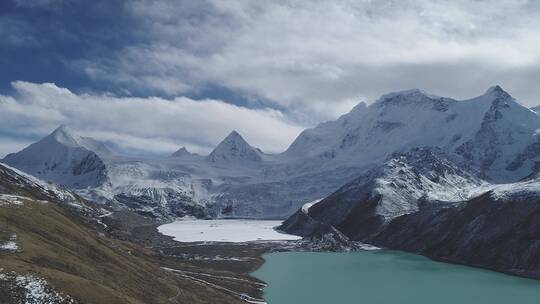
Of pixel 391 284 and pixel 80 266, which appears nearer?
pixel 80 266

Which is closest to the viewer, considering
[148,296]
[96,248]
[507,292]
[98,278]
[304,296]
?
[98,278]

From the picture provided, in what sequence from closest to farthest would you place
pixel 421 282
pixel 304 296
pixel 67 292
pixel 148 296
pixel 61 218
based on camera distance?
pixel 67 292 → pixel 148 296 → pixel 61 218 → pixel 304 296 → pixel 421 282

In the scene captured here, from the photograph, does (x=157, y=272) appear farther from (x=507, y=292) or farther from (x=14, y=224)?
(x=507, y=292)

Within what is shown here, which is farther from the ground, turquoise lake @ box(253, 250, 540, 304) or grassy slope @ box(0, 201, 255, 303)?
grassy slope @ box(0, 201, 255, 303)

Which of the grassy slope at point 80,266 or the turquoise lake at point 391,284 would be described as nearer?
the grassy slope at point 80,266

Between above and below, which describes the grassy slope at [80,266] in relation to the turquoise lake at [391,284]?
above

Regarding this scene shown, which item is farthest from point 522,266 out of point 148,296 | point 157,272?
point 148,296

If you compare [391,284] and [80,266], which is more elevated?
[80,266]

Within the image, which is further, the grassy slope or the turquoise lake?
the turquoise lake
